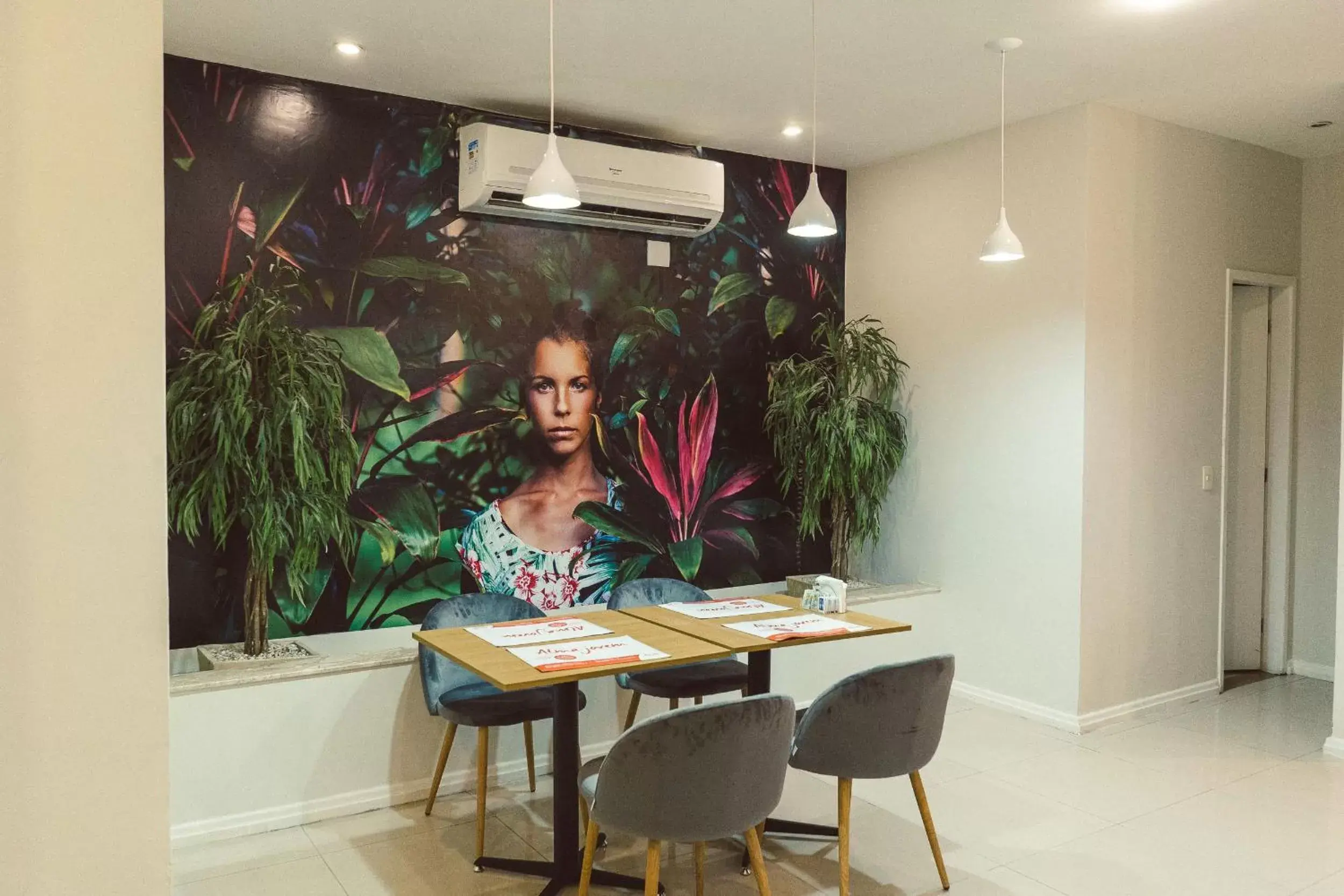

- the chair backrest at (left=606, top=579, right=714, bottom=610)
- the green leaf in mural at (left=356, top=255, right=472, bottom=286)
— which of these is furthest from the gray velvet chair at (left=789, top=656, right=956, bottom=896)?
the green leaf in mural at (left=356, top=255, right=472, bottom=286)

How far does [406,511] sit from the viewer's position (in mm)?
4426

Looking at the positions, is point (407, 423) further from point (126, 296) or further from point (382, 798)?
point (126, 296)

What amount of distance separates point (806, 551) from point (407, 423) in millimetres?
2514

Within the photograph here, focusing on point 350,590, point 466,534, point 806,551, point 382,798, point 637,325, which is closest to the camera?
point 382,798

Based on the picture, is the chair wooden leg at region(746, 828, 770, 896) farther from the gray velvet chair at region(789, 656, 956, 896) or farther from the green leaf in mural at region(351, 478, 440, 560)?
the green leaf in mural at region(351, 478, 440, 560)

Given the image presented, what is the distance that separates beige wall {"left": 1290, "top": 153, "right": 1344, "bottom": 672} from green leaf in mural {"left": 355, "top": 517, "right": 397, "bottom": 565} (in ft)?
16.4

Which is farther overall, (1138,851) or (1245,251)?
(1245,251)

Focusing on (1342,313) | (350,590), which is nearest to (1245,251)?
(1342,313)

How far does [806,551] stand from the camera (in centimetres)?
577

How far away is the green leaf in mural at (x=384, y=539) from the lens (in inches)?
171

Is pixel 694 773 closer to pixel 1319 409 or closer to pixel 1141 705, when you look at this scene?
pixel 1141 705

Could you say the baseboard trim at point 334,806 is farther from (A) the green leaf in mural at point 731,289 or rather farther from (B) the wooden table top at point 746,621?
(A) the green leaf in mural at point 731,289

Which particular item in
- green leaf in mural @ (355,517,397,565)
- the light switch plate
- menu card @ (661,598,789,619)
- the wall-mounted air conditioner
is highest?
the wall-mounted air conditioner

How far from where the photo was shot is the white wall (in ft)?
15.3
